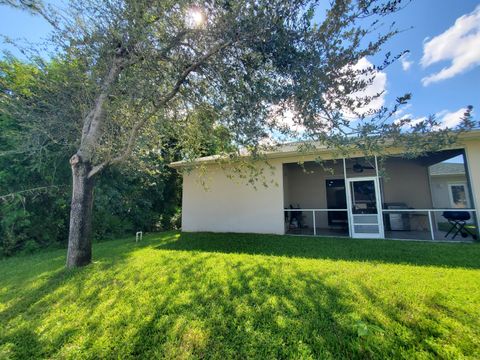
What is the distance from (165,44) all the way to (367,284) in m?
5.93

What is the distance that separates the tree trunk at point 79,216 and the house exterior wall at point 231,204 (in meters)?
3.85

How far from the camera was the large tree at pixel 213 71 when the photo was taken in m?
3.72

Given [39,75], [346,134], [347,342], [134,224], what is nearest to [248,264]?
[347,342]

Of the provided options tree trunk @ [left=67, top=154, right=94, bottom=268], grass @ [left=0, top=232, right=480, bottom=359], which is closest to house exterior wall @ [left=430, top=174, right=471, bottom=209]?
grass @ [left=0, top=232, right=480, bottom=359]

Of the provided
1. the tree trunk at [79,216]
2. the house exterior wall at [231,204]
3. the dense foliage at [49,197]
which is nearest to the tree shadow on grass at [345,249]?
the house exterior wall at [231,204]

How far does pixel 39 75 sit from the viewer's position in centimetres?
517

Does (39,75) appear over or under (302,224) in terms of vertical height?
over

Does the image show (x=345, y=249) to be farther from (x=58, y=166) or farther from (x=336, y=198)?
(x=58, y=166)

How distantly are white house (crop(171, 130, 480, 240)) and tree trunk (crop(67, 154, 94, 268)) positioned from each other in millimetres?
2579

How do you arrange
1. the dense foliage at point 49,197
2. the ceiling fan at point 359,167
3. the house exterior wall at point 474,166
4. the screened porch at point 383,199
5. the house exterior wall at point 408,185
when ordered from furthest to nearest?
1. the house exterior wall at point 408,185
2. the ceiling fan at point 359,167
3. the screened porch at point 383,199
4. the dense foliage at point 49,197
5. the house exterior wall at point 474,166

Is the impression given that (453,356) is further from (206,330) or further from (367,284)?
(206,330)

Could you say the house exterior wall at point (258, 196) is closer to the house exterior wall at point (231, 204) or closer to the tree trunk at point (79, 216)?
the house exterior wall at point (231, 204)

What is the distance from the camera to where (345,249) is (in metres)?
6.21

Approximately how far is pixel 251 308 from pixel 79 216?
4.45m
